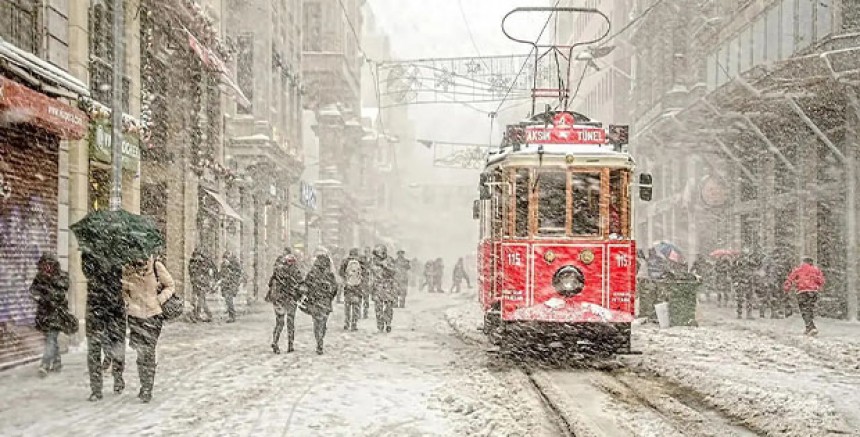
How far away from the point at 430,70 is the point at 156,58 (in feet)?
69.9

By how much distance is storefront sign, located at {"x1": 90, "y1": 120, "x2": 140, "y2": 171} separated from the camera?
1694 cm

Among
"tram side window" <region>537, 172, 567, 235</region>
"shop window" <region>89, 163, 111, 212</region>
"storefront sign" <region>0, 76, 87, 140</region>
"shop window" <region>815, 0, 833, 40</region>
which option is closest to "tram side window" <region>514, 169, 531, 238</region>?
"tram side window" <region>537, 172, 567, 235</region>

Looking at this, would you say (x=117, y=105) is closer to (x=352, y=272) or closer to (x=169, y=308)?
Answer: (x=169, y=308)

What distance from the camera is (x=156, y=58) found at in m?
22.9

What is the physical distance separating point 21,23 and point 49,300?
4422 millimetres

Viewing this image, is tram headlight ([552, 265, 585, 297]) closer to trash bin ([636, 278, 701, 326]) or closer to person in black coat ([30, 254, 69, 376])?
person in black coat ([30, 254, 69, 376])

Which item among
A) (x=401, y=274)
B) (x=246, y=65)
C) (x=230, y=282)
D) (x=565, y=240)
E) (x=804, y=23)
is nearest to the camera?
(x=565, y=240)

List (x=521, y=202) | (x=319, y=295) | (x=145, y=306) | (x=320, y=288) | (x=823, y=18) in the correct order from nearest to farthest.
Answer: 1. (x=145, y=306)
2. (x=521, y=202)
3. (x=319, y=295)
4. (x=320, y=288)
5. (x=823, y=18)

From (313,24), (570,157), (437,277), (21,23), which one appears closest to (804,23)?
(570,157)

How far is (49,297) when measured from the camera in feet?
39.1

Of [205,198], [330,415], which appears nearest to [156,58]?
[205,198]

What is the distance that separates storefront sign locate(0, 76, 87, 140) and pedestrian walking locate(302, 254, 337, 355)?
3997 mm

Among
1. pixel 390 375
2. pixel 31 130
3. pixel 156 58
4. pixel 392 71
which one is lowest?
pixel 390 375

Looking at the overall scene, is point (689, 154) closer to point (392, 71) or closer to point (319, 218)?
point (392, 71)
